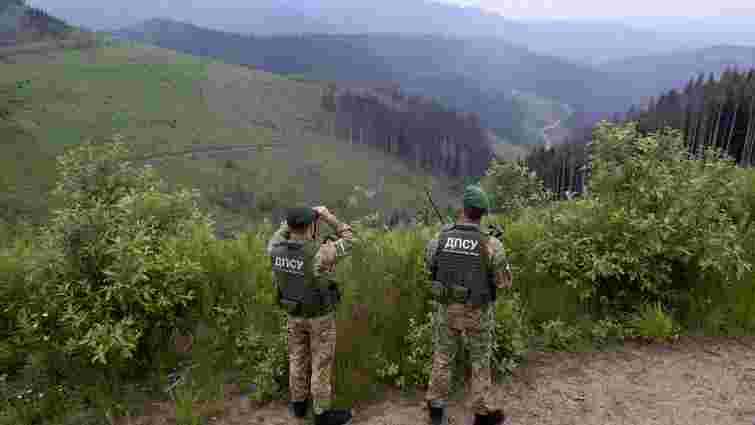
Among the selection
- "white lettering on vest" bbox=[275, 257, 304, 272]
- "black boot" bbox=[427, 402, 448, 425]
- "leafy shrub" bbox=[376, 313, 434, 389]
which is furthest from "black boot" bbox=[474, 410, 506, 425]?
"white lettering on vest" bbox=[275, 257, 304, 272]

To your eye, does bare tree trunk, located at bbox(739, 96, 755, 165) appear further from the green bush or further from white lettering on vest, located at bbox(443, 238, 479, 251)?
white lettering on vest, located at bbox(443, 238, 479, 251)

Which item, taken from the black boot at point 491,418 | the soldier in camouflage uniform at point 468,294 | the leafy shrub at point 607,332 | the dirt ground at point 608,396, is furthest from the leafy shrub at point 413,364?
the leafy shrub at point 607,332

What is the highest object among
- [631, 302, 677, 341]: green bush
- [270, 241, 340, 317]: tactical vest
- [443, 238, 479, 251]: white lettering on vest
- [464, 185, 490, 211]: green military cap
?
[464, 185, 490, 211]: green military cap

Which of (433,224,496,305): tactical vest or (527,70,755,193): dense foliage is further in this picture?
(527,70,755,193): dense foliage

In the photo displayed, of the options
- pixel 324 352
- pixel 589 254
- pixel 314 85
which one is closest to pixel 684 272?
pixel 589 254

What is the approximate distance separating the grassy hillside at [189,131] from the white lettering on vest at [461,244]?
5928cm

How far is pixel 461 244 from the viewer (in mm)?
5449

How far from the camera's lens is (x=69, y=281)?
242 inches

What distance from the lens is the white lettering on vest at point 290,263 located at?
554cm

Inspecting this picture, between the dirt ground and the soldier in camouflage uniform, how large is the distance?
0.35 metres

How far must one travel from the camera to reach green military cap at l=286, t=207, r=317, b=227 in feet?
18.1

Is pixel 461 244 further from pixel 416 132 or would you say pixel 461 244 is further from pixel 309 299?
pixel 416 132

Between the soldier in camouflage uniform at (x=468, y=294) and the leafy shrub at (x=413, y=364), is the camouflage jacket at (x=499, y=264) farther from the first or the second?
the leafy shrub at (x=413, y=364)

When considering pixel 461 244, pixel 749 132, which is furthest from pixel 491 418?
pixel 749 132
